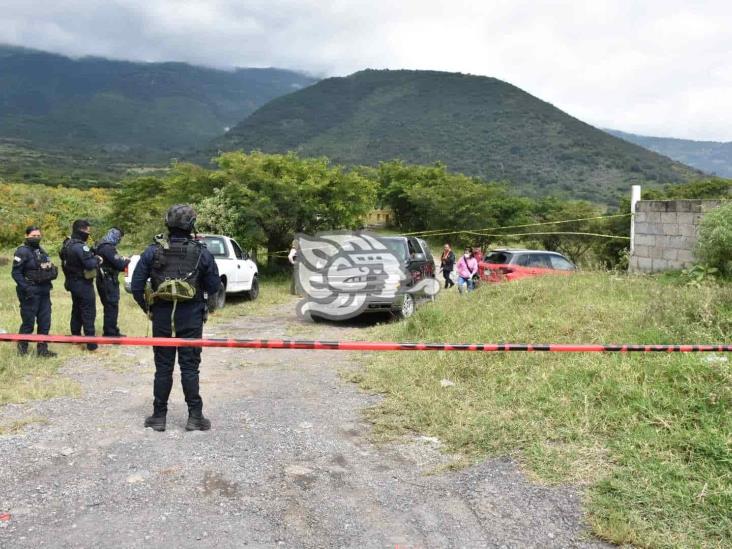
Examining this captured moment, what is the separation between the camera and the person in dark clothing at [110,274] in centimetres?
830

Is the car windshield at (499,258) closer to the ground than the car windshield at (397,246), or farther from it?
closer to the ground

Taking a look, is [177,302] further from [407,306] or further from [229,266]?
[229,266]

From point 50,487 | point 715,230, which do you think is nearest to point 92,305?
point 50,487

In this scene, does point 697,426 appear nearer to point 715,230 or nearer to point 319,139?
point 715,230

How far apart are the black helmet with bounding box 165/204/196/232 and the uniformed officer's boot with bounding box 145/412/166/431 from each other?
155 cm

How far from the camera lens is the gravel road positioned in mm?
3367

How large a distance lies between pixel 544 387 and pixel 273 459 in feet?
7.88

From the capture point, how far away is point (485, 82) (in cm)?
16088

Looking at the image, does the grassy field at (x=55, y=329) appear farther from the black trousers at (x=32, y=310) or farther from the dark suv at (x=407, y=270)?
the dark suv at (x=407, y=270)

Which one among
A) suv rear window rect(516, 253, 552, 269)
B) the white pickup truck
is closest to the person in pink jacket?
suv rear window rect(516, 253, 552, 269)

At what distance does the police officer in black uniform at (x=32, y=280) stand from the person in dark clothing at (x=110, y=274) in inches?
32.2

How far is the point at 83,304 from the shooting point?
806cm

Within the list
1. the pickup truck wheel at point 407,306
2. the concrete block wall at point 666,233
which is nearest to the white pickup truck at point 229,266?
the pickup truck wheel at point 407,306

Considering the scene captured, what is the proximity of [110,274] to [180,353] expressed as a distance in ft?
13.6
